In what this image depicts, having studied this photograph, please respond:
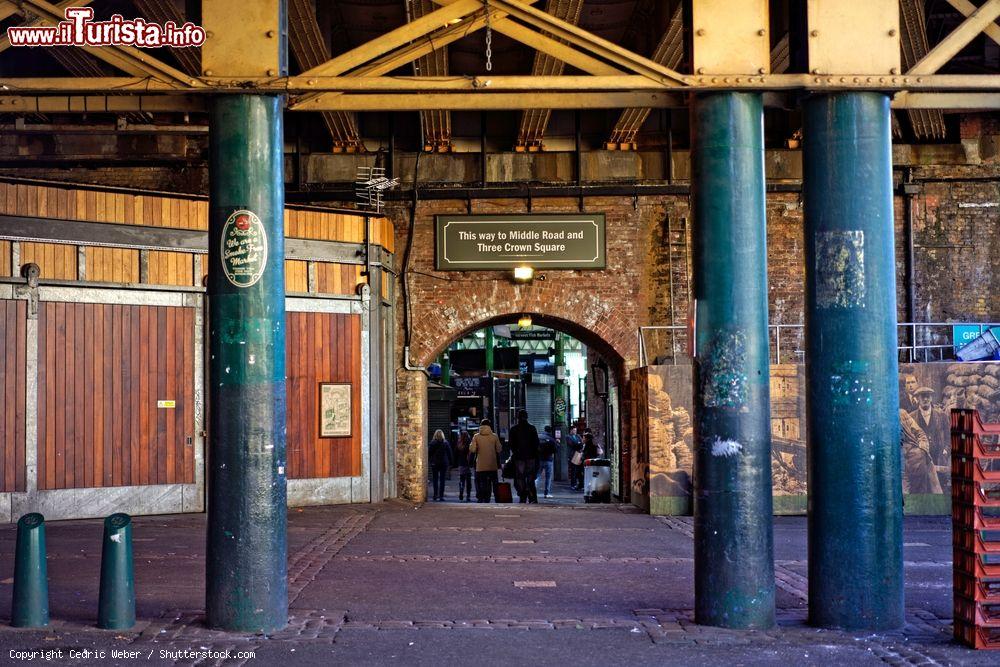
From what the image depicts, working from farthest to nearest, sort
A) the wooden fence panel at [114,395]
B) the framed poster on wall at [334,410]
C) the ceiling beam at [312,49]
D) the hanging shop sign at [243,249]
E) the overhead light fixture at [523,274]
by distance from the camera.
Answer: the overhead light fixture at [523,274] → the framed poster on wall at [334,410] → the wooden fence panel at [114,395] → the ceiling beam at [312,49] → the hanging shop sign at [243,249]

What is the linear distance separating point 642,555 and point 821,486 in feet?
13.8

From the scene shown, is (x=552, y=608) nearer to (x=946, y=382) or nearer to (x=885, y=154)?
(x=885, y=154)

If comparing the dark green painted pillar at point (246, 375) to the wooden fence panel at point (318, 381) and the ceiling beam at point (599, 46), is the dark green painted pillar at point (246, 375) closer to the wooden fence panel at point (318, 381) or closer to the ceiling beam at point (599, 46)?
the ceiling beam at point (599, 46)

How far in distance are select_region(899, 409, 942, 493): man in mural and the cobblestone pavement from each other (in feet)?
6.02

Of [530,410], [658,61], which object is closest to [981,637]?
[658,61]

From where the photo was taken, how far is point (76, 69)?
1560 centimetres

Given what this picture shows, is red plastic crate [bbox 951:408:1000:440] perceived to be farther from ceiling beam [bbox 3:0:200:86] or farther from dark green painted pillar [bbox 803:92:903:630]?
ceiling beam [bbox 3:0:200:86]

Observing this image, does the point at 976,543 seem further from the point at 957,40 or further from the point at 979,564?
the point at 957,40

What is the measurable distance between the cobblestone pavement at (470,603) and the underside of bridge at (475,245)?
17.1 inches

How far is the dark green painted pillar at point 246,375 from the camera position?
740 cm

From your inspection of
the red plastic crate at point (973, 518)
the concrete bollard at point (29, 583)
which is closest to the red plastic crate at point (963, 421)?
the red plastic crate at point (973, 518)

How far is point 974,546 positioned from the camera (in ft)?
23.2

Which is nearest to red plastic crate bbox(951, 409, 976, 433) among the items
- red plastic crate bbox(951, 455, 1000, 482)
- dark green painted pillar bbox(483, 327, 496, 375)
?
red plastic crate bbox(951, 455, 1000, 482)

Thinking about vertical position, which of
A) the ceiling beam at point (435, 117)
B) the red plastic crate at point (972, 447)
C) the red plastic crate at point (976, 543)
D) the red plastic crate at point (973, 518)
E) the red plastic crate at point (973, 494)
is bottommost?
the red plastic crate at point (976, 543)
